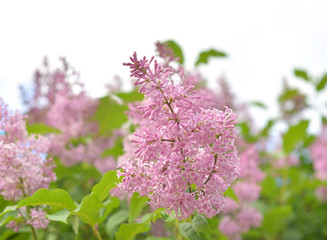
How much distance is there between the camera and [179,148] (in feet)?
3.15

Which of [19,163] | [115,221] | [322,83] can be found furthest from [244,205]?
[322,83]

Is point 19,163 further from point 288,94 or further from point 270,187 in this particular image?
point 288,94

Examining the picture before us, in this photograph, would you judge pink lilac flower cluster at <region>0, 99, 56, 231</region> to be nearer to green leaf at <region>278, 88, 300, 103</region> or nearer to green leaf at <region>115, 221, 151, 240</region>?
green leaf at <region>115, 221, 151, 240</region>

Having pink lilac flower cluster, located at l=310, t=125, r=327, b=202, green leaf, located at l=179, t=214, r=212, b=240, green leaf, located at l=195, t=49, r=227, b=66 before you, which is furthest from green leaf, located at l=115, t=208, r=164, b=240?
pink lilac flower cluster, located at l=310, t=125, r=327, b=202

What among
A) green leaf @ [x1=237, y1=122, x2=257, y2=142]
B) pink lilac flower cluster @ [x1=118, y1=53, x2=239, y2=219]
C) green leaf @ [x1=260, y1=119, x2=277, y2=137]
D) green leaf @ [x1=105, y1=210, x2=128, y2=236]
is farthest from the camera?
green leaf @ [x1=260, y1=119, x2=277, y2=137]

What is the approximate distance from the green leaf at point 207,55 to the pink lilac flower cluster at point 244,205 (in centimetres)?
78

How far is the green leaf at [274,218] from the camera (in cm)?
280

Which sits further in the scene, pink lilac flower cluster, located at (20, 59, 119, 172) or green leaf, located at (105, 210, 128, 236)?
pink lilac flower cluster, located at (20, 59, 119, 172)

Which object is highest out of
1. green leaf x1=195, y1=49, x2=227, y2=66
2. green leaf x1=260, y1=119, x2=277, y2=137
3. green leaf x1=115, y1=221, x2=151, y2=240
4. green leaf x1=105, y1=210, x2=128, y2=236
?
green leaf x1=195, y1=49, x2=227, y2=66

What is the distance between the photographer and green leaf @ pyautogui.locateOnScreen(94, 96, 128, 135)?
236cm

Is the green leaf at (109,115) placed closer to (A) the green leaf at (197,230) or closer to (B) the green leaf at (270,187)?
(A) the green leaf at (197,230)

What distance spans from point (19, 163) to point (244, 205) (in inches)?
70.6

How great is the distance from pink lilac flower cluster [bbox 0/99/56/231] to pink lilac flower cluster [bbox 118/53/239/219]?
0.50 meters

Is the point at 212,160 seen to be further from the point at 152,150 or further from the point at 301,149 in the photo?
the point at 301,149
